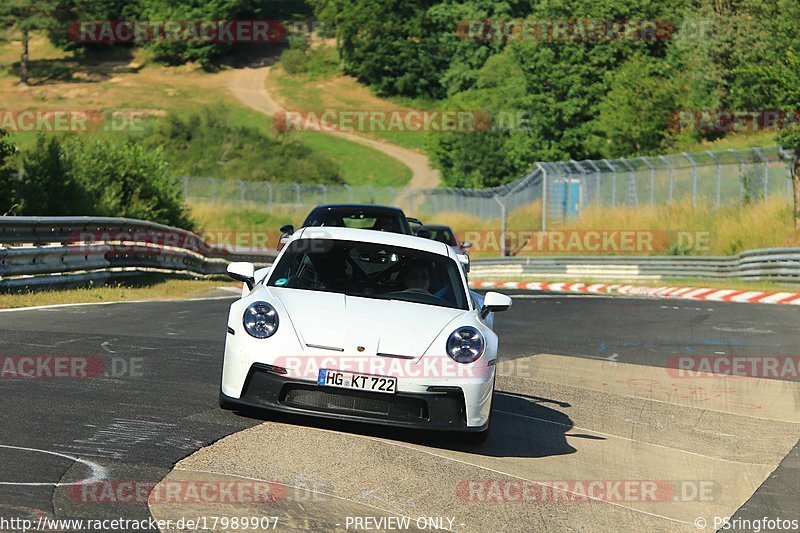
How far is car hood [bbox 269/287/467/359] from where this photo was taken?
754 centimetres

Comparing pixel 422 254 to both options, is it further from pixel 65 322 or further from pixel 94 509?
pixel 65 322

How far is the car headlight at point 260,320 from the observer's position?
7.68 metres

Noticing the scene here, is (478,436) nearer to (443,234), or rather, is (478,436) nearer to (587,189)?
(443,234)

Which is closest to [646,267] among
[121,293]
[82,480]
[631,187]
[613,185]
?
[631,187]

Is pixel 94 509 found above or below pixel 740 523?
above

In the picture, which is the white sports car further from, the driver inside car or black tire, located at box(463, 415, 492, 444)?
the driver inside car

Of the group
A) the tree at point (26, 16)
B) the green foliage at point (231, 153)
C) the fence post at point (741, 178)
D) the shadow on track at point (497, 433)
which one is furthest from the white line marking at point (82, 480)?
the tree at point (26, 16)

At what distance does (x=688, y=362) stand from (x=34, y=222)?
9695mm

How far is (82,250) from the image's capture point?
19578 mm

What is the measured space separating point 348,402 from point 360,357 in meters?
0.29

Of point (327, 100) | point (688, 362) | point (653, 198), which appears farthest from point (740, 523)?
point (327, 100)

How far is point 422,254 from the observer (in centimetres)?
915

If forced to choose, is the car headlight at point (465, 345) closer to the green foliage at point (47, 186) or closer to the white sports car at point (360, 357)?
the white sports car at point (360, 357)

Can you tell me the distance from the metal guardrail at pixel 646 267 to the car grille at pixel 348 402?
2387 centimetres
